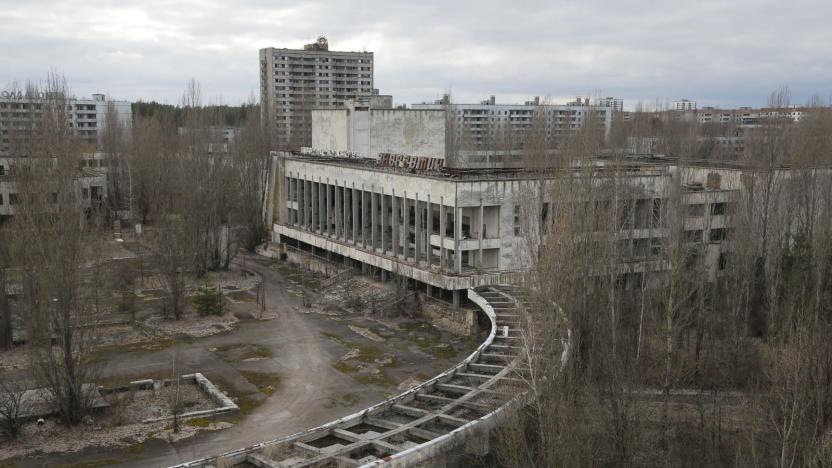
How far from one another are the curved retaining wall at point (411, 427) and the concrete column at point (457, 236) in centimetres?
914

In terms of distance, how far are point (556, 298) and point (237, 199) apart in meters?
43.3

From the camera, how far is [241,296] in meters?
42.0

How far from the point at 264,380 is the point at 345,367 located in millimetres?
3273

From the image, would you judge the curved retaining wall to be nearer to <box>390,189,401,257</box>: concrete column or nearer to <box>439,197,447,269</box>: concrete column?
<box>439,197,447,269</box>: concrete column

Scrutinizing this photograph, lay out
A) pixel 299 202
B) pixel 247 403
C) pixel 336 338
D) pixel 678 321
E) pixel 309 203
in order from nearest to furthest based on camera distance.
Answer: pixel 247 403 < pixel 678 321 < pixel 336 338 < pixel 309 203 < pixel 299 202

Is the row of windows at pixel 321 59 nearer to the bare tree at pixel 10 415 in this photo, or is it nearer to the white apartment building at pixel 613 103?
the white apartment building at pixel 613 103

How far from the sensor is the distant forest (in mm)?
64250

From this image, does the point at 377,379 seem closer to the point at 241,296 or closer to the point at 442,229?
the point at 442,229

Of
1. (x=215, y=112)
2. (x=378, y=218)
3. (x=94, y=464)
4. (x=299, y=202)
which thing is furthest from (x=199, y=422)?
(x=215, y=112)

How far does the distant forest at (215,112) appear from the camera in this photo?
64250mm

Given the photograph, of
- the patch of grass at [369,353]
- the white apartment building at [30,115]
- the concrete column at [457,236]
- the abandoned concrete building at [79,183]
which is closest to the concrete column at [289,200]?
the abandoned concrete building at [79,183]

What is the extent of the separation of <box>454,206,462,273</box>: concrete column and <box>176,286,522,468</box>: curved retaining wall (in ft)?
30.0

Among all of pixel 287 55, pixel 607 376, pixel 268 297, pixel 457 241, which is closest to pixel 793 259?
pixel 457 241

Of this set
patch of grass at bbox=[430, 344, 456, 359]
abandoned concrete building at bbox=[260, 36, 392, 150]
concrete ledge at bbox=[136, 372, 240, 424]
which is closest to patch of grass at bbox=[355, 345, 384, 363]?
patch of grass at bbox=[430, 344, 456, 359]
